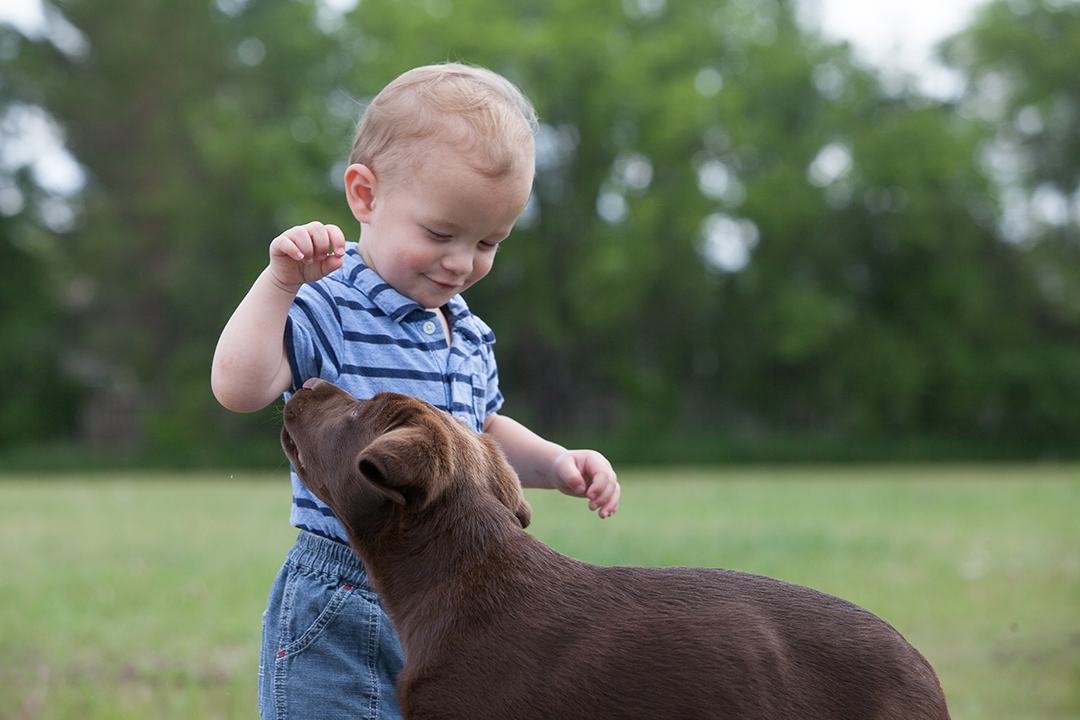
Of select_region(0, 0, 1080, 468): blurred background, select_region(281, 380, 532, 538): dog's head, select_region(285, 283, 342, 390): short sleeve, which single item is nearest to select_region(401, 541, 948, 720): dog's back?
select_region(281, 380, 532, 538): dog's head

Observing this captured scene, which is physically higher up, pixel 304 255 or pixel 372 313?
pixel 304 255

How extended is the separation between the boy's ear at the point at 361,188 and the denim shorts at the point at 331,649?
0.80 m

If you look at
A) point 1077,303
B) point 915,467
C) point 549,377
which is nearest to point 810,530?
point 915,467

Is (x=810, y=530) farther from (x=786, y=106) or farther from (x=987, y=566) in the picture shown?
(x=786, y=106)

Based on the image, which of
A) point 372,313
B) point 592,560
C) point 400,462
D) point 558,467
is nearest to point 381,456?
point 400,462

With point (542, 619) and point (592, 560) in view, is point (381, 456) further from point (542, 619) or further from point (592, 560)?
point (592, 560)

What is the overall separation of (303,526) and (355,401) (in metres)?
0.42

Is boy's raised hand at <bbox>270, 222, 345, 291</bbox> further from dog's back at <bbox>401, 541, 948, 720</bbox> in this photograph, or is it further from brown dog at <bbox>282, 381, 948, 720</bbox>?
dog's back at <bbox>401, 541, 948, 720</bbox>

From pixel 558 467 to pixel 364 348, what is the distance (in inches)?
23.2

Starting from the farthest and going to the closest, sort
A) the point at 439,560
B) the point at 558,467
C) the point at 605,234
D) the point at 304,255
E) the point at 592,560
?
the point at 605,234, the point at 592,560, the point at 558,467, the point at 304,255, the point at 439,560

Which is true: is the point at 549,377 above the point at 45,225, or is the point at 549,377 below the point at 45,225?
below

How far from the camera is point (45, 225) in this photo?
27.8 metres

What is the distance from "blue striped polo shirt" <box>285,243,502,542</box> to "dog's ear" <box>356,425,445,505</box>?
0.44 meters

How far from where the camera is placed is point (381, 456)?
6.08 ft
